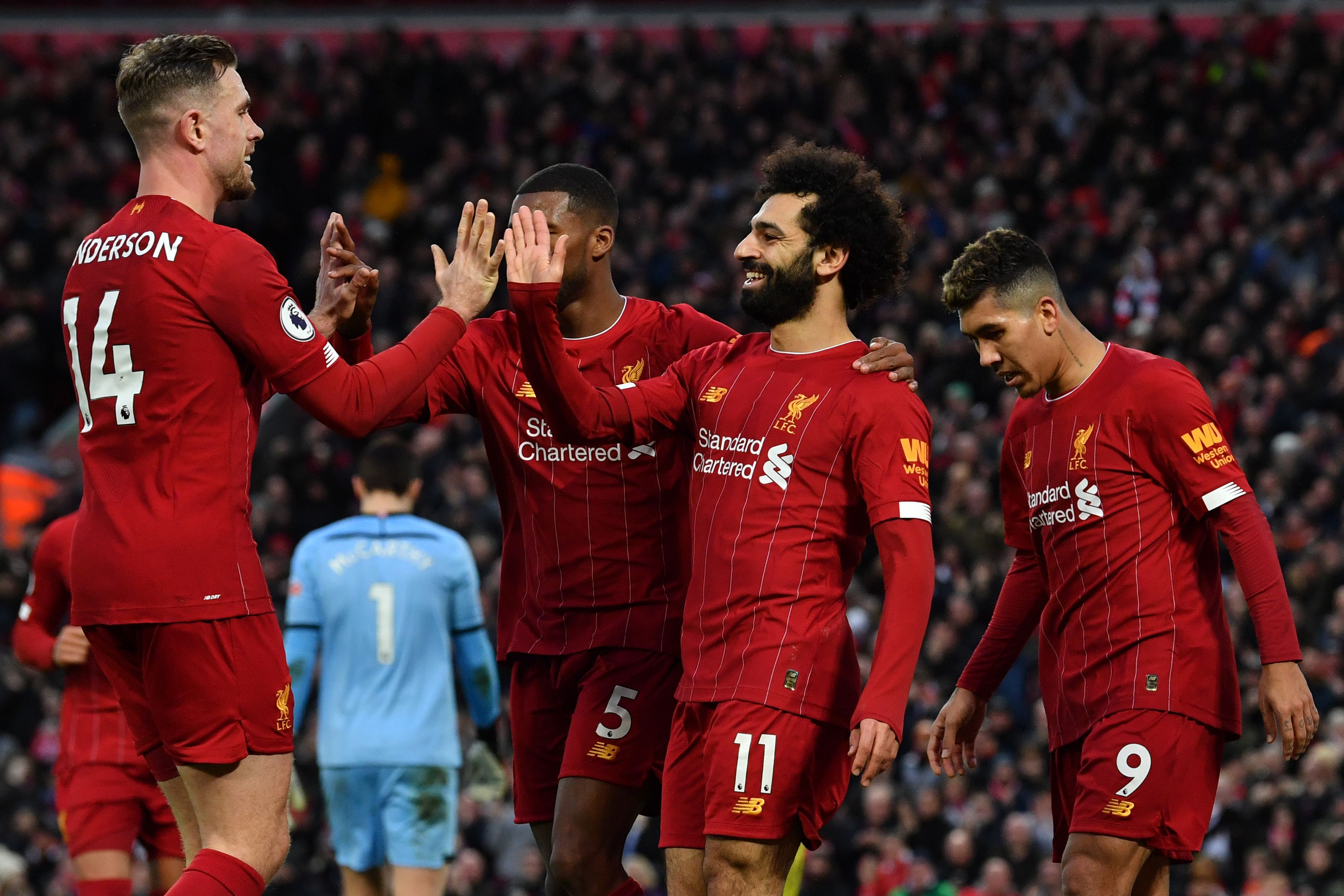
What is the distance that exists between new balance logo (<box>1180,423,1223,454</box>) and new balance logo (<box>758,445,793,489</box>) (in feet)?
4.19

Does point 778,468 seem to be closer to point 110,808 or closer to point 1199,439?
point 1199,439

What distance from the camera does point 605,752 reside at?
5496mm

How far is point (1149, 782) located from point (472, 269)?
2.60m

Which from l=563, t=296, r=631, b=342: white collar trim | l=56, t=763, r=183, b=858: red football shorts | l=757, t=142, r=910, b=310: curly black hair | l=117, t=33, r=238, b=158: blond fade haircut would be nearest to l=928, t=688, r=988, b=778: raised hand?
l=757, t=142, r=910, b=310: curly black hair

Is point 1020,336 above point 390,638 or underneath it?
above

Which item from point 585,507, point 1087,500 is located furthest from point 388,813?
point 1087,500

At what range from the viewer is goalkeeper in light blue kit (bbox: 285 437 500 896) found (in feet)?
26.8

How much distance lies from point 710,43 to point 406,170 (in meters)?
4.49

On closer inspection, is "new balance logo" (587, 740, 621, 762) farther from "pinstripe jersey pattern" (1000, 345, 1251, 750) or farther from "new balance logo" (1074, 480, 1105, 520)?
"new balance logo" (1074, 480, 1105, 520)

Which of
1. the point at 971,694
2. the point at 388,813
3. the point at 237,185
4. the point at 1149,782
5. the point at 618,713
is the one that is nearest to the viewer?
the point at 237,185

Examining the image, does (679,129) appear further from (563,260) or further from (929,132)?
(563,260)

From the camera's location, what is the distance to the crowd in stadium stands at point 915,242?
1203 centimetres

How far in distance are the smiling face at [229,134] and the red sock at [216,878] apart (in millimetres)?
1806

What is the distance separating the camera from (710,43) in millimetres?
22719
